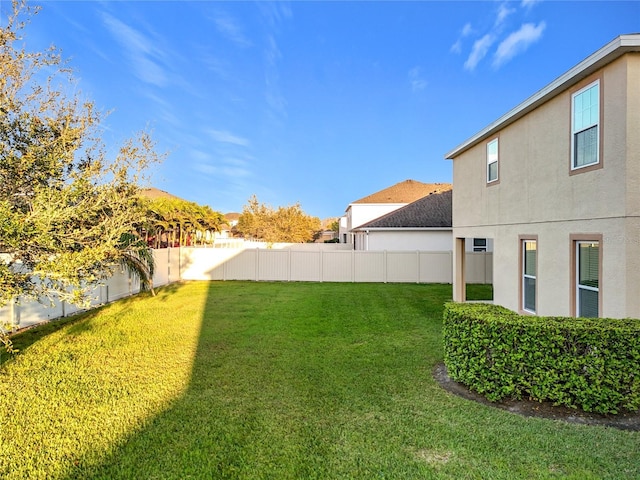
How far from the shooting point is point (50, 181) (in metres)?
4.98

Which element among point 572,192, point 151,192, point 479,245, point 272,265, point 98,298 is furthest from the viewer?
point 479,245

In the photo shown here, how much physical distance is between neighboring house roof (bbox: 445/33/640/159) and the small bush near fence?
365 centimetres

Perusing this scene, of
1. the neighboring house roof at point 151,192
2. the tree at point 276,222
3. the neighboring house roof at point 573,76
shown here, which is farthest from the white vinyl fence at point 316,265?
the tree at point 276,222

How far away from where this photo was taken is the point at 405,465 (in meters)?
3.26

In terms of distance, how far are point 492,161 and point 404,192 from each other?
26.0 m

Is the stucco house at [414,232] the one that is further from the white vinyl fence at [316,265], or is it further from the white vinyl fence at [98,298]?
the white vinyl fence at [98,298]

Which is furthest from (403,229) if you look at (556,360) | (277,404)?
(277,404)

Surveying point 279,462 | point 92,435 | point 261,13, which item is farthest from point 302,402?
point 261,13

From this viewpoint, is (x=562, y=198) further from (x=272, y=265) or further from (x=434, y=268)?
(x=272, y=265)

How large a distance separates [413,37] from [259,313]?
13.1 metres

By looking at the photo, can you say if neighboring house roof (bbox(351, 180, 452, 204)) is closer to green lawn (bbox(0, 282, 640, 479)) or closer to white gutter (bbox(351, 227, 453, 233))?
white gutter (bbox(351, 227, 453, 233))

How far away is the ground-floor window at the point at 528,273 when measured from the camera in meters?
7.76

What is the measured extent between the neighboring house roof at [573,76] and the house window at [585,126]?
0.84ft

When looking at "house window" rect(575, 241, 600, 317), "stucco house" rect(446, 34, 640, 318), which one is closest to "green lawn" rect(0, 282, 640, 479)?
"stucco house" rect(446, 34, 640, 318)
